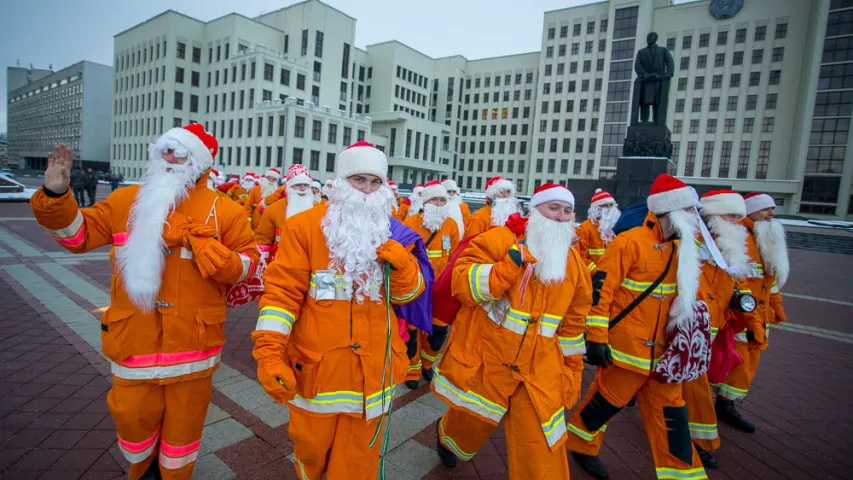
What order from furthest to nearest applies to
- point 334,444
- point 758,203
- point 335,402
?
1. point 758,203
2. point 334,444
3. point 335,402

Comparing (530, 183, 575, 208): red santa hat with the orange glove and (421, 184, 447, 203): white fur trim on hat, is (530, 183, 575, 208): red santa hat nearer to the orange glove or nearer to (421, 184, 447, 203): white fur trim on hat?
the orange glove

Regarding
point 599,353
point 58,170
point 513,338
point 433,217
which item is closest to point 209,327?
point 58,170

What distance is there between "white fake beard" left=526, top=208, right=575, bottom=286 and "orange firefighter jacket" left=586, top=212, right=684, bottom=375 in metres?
0.50

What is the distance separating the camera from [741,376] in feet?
13.1

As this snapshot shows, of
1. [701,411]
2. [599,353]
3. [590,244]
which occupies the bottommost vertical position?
[701,411]

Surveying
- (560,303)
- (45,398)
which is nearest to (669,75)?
(560,303)

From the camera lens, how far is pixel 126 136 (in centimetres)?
5994

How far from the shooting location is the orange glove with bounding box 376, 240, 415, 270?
210 centimetres

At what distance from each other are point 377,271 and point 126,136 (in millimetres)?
72809

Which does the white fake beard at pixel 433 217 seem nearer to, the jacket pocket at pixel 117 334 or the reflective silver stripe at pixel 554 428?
the reflective silver stripe at pixel 554 428

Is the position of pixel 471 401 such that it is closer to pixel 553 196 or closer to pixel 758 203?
pixel 553 196

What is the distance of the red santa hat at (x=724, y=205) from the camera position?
3.58 meters

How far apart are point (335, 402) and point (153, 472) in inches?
56.1

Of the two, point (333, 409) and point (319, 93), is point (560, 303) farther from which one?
point (319, 93)
